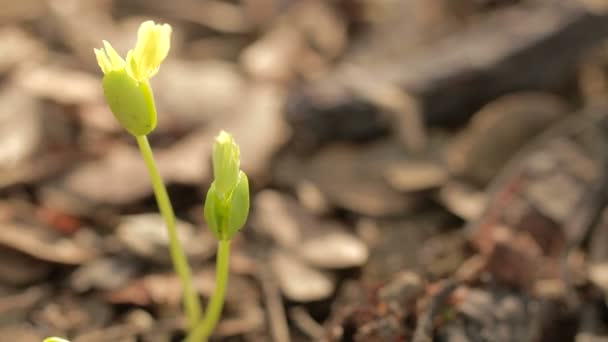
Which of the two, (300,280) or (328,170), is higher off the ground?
(328,170)

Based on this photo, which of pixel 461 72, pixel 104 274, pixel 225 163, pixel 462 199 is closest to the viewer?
pixel 225 163

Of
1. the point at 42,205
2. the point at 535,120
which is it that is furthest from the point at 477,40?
the point at 42,205

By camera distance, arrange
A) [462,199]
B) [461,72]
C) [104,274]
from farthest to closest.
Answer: [461,72]
[462,199]
[104,274]

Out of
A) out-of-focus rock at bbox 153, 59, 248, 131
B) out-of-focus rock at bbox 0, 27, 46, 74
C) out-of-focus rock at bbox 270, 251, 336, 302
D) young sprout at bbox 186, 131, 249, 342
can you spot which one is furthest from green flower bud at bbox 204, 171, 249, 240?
out-of-focus rock at bbox 0, 27, 46, 74

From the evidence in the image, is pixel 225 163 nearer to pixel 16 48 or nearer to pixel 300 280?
pixel 300 280

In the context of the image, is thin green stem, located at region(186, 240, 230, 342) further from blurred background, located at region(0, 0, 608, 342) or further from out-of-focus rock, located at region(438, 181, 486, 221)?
out-of-focus rock, located at region(438, 181, 486, 221)

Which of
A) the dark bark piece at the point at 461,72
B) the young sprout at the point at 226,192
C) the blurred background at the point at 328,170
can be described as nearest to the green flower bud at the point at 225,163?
the young sprout at the point at 226,192

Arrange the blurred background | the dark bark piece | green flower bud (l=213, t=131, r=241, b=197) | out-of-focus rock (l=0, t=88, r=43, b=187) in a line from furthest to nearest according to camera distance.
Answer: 1. the dark bark piece
2. out-of-focus rock (l=0, t=88, r=43, b=187)
3. the blurred background
4. green flower bud (l=213, t=131, r=241, b=197)

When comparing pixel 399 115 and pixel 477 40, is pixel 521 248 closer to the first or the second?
pixel 399 115

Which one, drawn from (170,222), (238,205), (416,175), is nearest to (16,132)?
(170,222)
